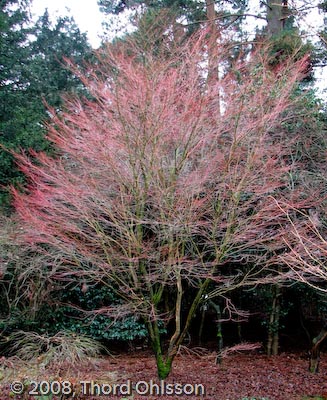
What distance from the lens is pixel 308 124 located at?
27.2ft

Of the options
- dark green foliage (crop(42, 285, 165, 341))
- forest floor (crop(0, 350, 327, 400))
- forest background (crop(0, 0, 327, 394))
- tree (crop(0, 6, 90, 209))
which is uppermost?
tree (crop(0, 6, 90, 209))

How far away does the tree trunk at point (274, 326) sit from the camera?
8.17 metres

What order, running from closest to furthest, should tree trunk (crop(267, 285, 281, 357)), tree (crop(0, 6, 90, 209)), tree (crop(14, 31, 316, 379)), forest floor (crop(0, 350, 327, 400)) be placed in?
forest floor (crop(0, 350, 327, 400)) < tree (crop(14, 31, 316, 379)) < tree trunk (crop(267, 285, 281, 357)) < tree (crop(0, 6, 90, 209))

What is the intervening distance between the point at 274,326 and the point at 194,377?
2527 mm

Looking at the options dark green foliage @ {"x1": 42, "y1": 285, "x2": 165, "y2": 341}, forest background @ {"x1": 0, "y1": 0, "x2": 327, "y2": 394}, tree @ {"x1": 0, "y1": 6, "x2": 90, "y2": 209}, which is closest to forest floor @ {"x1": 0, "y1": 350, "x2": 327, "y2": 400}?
forest background @ {"x1": 0, "y1": 0, "x2": 327, "y2": 394}

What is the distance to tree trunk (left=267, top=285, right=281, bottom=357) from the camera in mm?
8166

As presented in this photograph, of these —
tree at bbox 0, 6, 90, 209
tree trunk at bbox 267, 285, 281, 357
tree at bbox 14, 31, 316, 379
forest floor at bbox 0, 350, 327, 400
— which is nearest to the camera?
forest floor at bbox 0, 350, 327, 400

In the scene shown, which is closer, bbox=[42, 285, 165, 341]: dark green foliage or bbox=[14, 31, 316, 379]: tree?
bbox=[14, 31, 316, 379]: tree

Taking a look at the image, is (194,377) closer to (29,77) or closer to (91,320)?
(91,320)

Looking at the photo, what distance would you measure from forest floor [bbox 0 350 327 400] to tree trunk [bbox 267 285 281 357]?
0.22 metres

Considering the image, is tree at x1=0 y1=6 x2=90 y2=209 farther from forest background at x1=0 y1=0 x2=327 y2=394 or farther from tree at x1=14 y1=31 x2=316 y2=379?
tree at x1=14 y1=31 x2=316 y2=379

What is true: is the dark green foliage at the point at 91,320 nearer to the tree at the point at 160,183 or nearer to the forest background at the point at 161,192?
the forest background at the point at 161,192

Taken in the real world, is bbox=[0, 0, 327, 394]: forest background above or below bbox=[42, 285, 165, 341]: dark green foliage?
above

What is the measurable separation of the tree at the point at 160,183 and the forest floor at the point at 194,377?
58 cm
